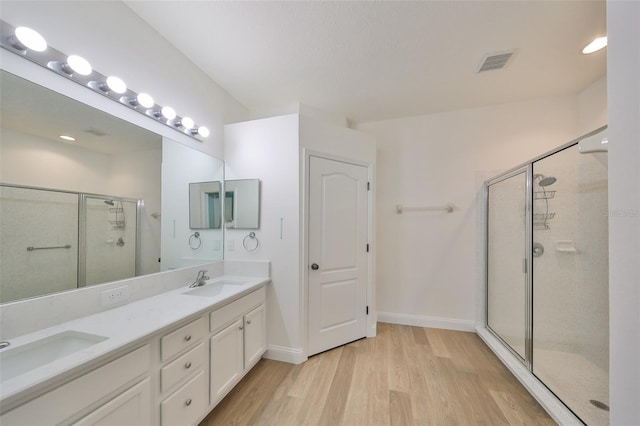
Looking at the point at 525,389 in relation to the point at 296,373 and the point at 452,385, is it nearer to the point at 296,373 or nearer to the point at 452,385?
the point at 452,385

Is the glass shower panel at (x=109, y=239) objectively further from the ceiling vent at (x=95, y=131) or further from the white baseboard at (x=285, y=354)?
the white baseboard at (x=285, y=354)

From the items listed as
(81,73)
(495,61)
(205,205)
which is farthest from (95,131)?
(495,61)

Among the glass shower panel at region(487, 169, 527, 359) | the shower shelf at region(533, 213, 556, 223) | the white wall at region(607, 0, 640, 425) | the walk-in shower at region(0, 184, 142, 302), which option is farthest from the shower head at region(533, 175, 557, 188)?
the walk-in shower at region(0, 184, 142, 302)

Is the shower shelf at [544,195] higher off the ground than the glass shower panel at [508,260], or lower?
higher

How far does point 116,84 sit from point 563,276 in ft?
12.4

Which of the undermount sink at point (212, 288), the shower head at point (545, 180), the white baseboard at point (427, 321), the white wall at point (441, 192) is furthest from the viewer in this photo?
the white baseboard at point (427, 321)

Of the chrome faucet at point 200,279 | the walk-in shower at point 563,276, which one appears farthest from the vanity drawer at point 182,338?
the walk-in shower at point 563,276

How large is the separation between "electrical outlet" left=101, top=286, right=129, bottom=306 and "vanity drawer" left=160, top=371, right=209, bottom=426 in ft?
2.16

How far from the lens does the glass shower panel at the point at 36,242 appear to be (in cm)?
101

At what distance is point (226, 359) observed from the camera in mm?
1631

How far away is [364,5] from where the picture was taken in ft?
4.91

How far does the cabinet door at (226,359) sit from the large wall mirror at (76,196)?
27.4 inches

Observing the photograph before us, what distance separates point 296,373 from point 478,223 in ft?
8.85

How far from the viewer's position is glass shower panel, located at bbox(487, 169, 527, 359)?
2219 mm
